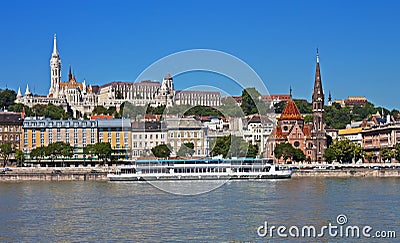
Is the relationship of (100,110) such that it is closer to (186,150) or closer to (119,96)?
(119,96)

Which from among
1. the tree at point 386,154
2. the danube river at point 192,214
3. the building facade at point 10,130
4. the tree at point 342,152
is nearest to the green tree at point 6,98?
the building facade at point 10,130

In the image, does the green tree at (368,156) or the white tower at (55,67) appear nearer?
the green tree at (368,156)

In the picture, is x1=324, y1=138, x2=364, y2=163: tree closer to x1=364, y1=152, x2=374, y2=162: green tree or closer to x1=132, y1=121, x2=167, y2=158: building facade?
x1=364, y1=152, x2=374, y2=162: green tree

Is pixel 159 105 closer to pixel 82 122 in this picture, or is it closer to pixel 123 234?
pixel 82 122

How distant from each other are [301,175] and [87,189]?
905 inches

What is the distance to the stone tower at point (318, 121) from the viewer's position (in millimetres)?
84188

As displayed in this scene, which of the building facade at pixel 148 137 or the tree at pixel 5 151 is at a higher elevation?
the building facade at pixel 148 137

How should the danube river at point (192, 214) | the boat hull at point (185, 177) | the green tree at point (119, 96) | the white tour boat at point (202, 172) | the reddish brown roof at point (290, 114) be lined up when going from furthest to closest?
the green tree at point (119, 96)
the reddish brown roof at point (290, 114)
the white tour boat at point (202, 172)
the boat hull at point (185, 177)
the danube river at point (192, 214)

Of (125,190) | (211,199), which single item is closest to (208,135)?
(125,190)

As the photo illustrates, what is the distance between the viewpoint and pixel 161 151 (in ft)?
240

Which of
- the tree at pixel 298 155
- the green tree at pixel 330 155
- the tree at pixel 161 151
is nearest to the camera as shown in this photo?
the tree at pixel 161 151

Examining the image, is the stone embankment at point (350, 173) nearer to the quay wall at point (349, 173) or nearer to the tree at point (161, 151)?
the quay wall at point (349, 173)

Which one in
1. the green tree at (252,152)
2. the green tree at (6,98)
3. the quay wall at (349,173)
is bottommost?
the quay wall at (349,173)

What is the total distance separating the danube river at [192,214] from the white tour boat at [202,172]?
12.5 m
